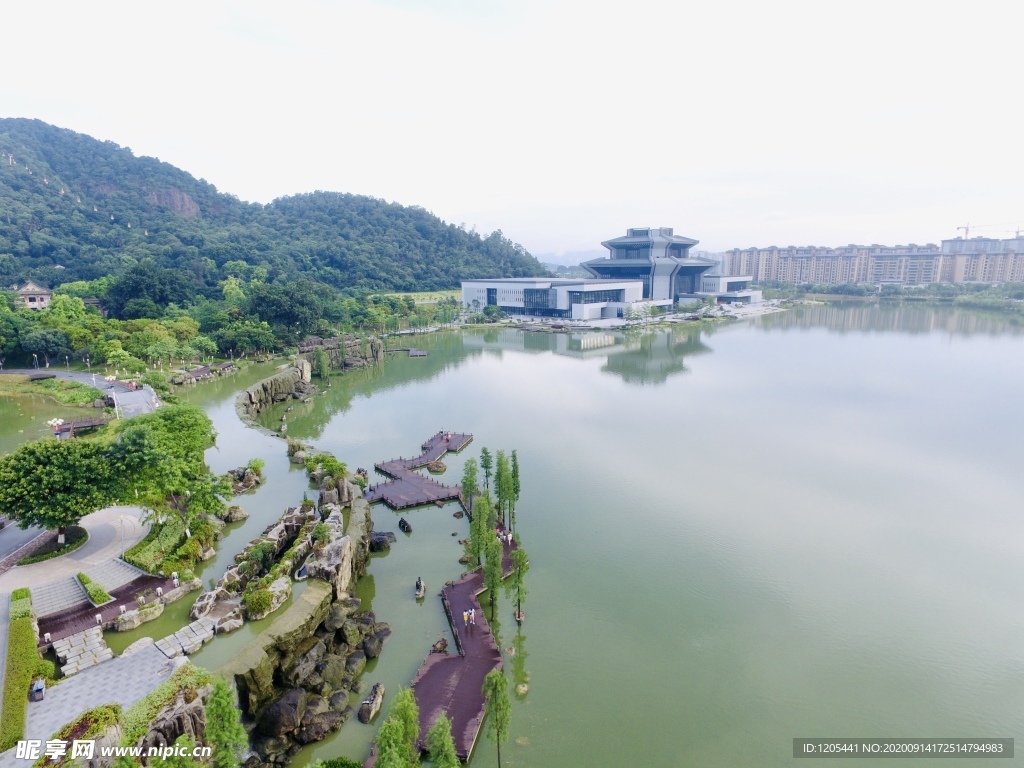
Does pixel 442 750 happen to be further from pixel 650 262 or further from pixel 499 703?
pixel 650 262

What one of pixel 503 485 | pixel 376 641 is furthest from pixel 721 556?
pixel 376 641

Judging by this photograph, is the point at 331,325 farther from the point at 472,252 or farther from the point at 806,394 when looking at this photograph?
the point at 472,252

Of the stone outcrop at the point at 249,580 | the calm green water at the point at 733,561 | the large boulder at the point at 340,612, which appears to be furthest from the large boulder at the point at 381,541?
the large boulder at the point at 340,612

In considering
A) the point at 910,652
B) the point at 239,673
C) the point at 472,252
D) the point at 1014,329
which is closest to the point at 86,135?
the point at 472,252

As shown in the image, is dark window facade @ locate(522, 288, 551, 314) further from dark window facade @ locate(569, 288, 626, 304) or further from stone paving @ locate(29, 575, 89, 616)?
stone paving @ locate(29, 575, 89, 616)

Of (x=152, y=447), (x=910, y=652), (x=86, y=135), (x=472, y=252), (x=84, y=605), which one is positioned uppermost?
(x=86, y=135)

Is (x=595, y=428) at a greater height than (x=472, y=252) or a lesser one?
lesser
